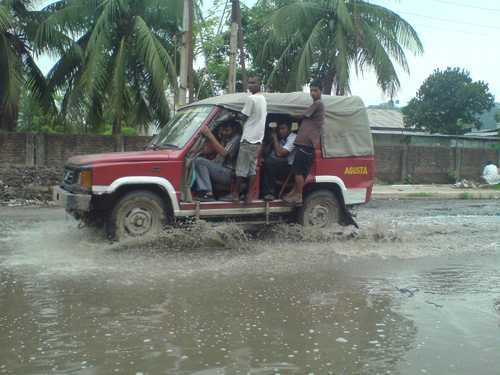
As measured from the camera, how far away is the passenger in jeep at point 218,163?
8461mm

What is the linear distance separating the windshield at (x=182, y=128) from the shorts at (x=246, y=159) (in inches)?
27.8

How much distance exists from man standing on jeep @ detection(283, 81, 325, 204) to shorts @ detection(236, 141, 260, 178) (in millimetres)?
683

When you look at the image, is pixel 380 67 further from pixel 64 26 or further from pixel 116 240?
pixel 116 240

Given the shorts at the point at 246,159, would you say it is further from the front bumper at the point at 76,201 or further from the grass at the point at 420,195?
the grass at the point at 420,195

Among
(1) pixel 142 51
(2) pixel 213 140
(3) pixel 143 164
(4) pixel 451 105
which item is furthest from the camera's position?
(4) pixel 451 105

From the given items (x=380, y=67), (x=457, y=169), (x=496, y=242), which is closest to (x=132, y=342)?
(x=496, y=242)

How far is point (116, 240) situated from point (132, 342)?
12.3ft

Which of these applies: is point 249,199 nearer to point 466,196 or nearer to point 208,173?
point 208,173

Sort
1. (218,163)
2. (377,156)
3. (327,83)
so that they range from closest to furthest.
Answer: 1. (218,163)
2. (327,83)
3. (377,156)

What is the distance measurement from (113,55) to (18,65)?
123 inches

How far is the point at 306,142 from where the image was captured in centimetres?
882

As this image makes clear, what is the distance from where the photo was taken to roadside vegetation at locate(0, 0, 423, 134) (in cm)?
1972

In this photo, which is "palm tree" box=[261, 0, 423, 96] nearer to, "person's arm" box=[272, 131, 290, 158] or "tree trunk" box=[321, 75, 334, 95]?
"tree trunk" box=[321, 75, 334, 95]

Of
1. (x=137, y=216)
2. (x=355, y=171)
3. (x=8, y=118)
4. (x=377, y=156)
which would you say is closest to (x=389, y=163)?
(x=377, y=156)
